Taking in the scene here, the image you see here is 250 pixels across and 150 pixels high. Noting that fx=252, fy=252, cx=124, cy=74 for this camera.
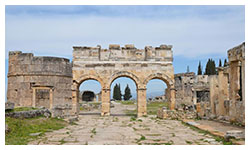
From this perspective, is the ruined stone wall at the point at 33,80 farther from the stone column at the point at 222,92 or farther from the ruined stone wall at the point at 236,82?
the ruined stone wall at the point at 236,82

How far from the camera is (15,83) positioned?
23984mm

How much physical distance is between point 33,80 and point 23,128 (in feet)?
52.0

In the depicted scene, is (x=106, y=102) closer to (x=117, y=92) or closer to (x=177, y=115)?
(x=177, y=115)

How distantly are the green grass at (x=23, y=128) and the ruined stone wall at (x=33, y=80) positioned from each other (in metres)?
12.9

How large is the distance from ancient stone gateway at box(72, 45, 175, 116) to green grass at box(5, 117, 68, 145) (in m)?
8.03

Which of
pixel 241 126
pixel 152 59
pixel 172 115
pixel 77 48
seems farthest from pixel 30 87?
pixel 241 126

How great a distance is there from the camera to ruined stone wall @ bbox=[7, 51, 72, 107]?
23641mm

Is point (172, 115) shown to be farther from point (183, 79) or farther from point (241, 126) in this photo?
point (183, 79)

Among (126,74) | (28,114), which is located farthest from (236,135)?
(126,74)

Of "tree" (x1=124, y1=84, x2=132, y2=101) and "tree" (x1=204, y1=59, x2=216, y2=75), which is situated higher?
"tree" (x1=204, y1=59, x2=216, y2=75)

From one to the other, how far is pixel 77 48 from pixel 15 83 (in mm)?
8511

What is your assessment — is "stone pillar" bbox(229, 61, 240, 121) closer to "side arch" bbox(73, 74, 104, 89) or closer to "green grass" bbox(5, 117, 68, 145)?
"green grass" bbox(5, 117, 68, 145)

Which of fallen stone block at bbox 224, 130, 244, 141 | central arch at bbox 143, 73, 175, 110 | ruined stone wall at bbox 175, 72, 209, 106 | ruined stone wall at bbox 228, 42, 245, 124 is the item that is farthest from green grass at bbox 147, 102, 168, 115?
fallen stone block at bbox 224, 130, 244, 141

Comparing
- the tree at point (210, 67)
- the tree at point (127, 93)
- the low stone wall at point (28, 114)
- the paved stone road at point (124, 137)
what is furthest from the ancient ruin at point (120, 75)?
the tree at point (127, 93)
